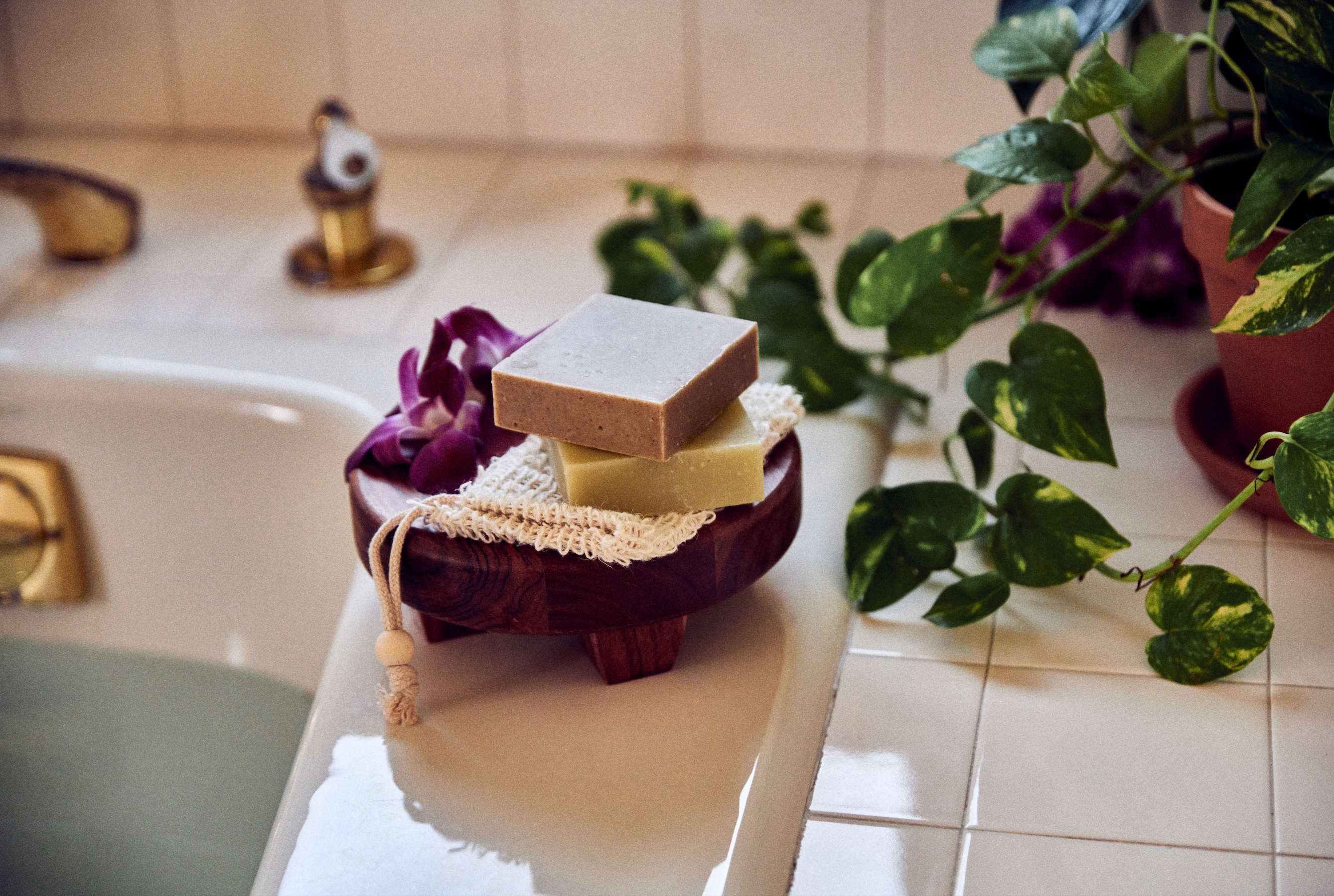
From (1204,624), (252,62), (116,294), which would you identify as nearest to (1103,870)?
(1204,624)

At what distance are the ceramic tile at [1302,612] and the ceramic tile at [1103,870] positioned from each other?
0.46ft

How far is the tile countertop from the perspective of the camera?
2.03 ft

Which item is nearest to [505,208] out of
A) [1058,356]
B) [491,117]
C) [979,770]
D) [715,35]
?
[491,117]

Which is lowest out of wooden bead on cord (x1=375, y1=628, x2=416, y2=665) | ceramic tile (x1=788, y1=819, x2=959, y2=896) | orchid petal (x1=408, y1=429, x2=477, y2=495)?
ceramic tile (x1=788, y1=819, x2=959, y2=896)

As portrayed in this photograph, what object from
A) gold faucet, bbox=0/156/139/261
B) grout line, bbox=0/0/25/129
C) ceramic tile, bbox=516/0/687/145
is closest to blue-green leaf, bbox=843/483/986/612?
ceramic tile, bbox=516/0/687/145

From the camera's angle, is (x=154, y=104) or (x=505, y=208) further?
(x=154, y=104)

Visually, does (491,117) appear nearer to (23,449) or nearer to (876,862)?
(23,449)

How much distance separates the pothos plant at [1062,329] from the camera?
0.67 m

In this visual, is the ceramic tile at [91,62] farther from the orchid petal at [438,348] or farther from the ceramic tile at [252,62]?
the orchid petal at [438,348]

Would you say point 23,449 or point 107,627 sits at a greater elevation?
point 23,449

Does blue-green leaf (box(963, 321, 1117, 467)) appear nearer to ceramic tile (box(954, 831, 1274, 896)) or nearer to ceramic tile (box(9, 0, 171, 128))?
ceramic tile (box(954, 831, 1274, 896))

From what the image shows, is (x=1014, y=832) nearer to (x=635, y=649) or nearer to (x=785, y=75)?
(x=635, y=649)

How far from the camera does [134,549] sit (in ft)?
3.47

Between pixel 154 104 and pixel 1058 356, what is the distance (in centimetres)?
114
